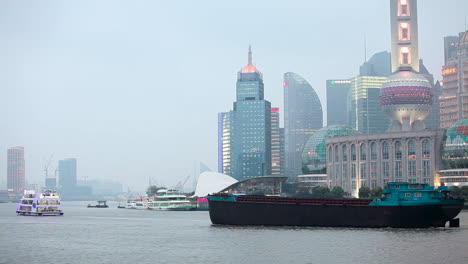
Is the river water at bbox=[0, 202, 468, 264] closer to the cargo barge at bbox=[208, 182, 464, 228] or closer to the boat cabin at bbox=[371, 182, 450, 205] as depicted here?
the cargo barge at bbox=[208, 182, 464, 228]

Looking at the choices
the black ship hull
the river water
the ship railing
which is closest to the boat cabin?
the black ship hull

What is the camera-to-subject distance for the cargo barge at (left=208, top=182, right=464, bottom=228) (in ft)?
427

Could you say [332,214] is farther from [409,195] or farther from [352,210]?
[409,195]

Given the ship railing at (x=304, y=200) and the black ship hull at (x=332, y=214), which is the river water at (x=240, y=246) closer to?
the black ship hull at (x=332, y=214)

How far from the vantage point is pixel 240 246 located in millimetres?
105188

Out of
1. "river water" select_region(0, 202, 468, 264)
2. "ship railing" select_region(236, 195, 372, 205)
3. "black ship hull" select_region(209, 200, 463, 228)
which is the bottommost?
"river water" select_region(0, 202, 468, 264)

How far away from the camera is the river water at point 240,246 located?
3612 inches

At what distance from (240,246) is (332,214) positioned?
3413 cm

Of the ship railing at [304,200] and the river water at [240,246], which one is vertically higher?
the ship railing at [304,200]

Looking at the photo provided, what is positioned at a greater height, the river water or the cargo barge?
→ the cargo barge

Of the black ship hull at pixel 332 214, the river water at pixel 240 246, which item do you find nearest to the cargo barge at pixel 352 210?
the black ship hull at pixel 332 214

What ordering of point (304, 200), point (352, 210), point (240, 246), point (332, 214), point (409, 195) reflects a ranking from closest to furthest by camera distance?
point (240, 246) → point (409, 195) → point (352, 210) → point (332, 214) → point (304, 200)

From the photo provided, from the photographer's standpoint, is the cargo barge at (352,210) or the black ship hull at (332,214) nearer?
the cargo barge at (352,210)

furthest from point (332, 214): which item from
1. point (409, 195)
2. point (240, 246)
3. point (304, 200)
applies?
point (240, 246)
